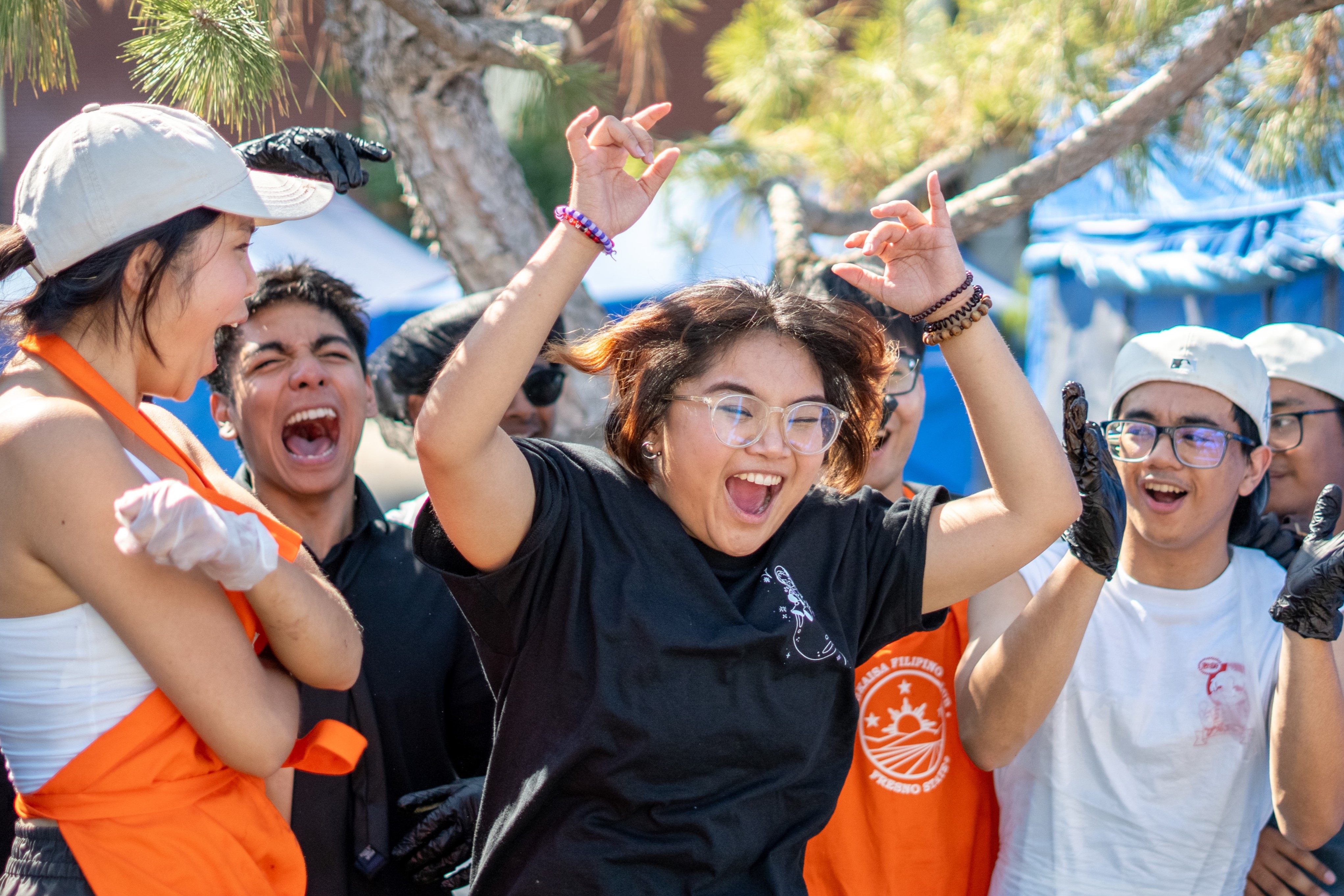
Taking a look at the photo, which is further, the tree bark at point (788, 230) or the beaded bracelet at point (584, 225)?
the tree bark at point (788, 230)

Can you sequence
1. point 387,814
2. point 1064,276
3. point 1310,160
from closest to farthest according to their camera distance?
point 387,814 < point 1310,160 < point 1064,276

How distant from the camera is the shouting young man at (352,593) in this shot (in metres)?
2.00

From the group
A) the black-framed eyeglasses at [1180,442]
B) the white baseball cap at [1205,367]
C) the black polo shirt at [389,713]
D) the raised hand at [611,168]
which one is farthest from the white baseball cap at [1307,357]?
the black polo shirt at [389,713]

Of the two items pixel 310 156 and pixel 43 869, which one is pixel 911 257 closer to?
pixel 310 156

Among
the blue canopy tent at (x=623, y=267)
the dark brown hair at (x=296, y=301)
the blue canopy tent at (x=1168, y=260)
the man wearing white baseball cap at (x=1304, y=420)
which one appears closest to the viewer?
the dark brown hair at (x=296, y=301)

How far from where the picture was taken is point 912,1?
5320mm

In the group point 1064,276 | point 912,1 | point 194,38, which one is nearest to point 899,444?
point 194,38

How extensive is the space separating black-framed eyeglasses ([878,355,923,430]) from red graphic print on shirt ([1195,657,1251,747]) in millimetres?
783

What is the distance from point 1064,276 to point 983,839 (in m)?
3.69

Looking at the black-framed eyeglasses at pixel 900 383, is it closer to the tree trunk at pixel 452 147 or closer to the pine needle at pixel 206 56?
the tree trunk at pixel 452 147

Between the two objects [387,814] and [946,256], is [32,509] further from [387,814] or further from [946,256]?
[946,256]

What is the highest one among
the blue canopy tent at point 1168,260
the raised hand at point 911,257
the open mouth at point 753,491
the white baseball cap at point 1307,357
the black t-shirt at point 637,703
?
the blue canopy tent at point 1168,260

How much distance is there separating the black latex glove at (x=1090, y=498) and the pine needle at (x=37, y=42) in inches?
68.8

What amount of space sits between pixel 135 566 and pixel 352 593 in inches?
34.6
